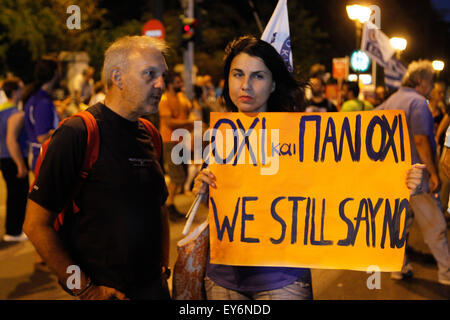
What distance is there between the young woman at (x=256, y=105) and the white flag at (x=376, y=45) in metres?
5.29

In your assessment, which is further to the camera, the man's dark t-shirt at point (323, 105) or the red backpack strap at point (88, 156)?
the man's dark t-shirt at point (323, 105)

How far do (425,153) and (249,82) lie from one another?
3.36m

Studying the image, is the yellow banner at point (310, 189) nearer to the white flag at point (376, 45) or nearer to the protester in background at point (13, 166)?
the protester in background at point (13, 166)

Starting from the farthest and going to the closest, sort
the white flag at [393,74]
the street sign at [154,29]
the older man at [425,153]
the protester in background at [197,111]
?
the street sign at [154,29], the protester in background at [197,111], the white flag at [393,74], the older man at [425,153]

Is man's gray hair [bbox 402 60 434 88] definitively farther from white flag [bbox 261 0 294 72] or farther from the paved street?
white flag [bbox 261 0 294 72]

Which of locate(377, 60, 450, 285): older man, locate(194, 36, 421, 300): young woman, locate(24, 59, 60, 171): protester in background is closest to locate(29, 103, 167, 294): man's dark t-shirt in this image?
locate(194, 36, 421, 300): young woman

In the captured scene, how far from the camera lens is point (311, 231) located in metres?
2.76

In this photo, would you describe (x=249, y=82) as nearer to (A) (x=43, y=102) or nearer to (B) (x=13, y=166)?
(A) (x=43, y=102)

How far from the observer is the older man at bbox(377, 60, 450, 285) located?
18.4 feet

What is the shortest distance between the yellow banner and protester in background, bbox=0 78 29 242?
516 centimetres

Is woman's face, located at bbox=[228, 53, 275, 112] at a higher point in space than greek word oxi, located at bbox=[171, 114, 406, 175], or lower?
higher

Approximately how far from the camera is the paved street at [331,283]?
5328 mm

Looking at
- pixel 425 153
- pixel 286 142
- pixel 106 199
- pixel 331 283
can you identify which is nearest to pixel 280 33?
pixel 286 142

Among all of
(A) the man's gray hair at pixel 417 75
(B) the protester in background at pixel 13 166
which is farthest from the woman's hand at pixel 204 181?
(B) the protester in background at pixel 13 166
